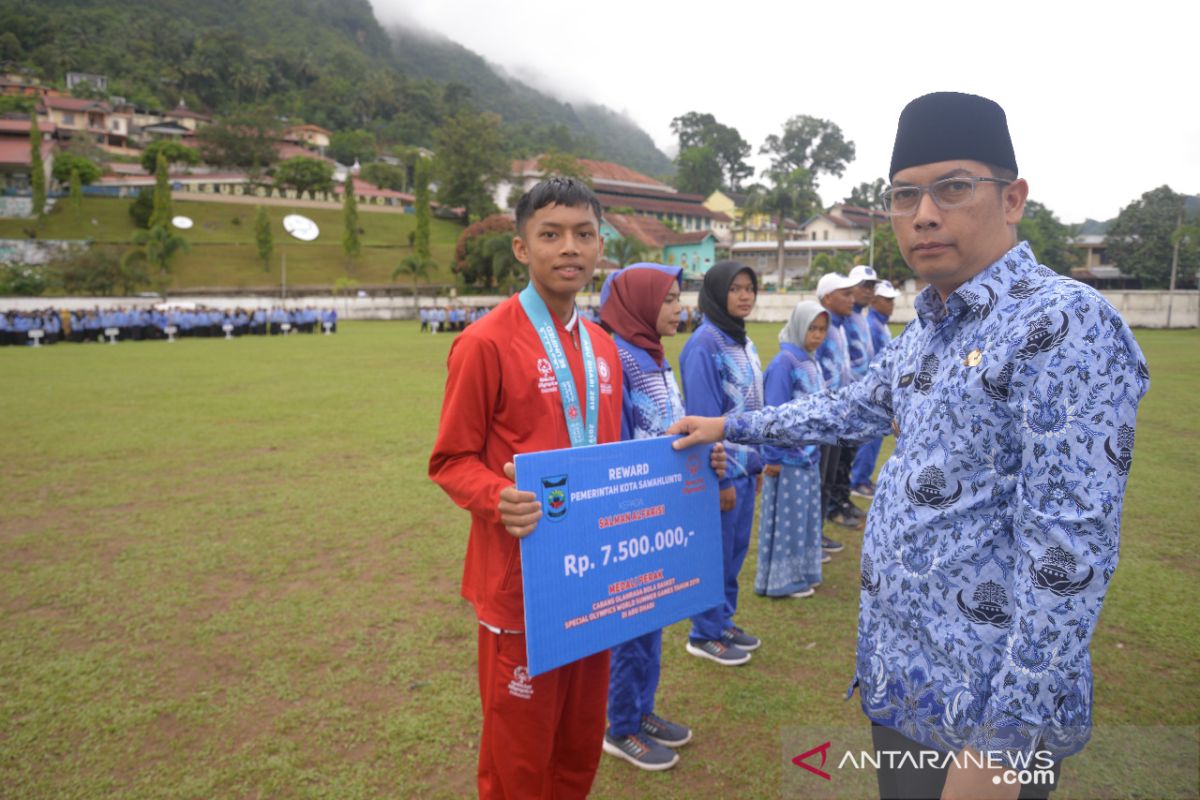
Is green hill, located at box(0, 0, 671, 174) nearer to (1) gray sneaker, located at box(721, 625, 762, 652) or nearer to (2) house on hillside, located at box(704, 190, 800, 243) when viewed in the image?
(2) house on hillside, located at box(704, 190, 800, 243)

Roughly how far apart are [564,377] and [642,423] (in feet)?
3.23

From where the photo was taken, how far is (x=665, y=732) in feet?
10.6

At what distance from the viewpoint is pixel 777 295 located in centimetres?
3803

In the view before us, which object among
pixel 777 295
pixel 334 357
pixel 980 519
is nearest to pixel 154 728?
pixel 980 519

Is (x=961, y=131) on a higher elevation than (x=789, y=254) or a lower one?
lower

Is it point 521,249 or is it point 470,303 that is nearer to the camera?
→ point 521,249

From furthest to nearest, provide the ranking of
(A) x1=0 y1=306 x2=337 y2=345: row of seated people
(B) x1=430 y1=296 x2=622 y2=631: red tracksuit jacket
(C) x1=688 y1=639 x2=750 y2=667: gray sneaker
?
(A) x1=0 y1=306 x2=337 y2=345: row of seated people < (C) x1=688 y1=639 x2=750 y2=667: gray sneaker < (B) x1=430 y1=296 x2=622 y2=631: red tracksuit jacket

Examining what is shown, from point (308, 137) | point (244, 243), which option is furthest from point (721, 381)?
point (308, 137)

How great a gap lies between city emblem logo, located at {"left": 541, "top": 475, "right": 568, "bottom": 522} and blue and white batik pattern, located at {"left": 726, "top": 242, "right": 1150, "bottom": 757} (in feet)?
2.71

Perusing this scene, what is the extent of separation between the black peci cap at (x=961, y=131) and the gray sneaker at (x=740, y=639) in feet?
10.1

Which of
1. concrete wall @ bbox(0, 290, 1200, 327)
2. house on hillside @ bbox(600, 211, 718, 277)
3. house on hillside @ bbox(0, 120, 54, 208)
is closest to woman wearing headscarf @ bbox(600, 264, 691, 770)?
concrete wall @ bbox(0, 290, 1200, 327)

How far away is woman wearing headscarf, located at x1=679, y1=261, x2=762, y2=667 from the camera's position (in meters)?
3.80

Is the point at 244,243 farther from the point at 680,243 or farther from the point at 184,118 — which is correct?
the point at 184,118

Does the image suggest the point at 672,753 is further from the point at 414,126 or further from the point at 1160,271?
the point at 414,126
